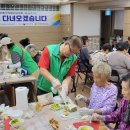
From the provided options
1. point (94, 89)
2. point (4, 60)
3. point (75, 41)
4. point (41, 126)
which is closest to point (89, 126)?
point (41, 126)

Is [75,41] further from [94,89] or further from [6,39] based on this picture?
[6,39]

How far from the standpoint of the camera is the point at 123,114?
2.10 meters

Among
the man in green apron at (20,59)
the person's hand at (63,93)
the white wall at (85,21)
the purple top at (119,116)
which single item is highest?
the white wall at (85,21)

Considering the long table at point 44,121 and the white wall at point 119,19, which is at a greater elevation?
the white wall at point 119,19

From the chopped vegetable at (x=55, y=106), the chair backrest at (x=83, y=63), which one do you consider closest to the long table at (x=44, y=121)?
the chopped vegetable at (x=55, y=106)

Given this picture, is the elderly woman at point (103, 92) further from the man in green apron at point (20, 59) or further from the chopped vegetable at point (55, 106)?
the man in green apron at point (20, 59)

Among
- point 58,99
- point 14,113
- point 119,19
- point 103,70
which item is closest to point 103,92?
point 103,70

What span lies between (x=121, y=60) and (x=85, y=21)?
4.29 metres

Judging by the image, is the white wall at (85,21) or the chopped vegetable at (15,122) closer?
the chopped vegetable at (15,122)

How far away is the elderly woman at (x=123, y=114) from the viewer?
190 cm

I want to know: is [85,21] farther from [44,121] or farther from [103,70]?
[44,121]

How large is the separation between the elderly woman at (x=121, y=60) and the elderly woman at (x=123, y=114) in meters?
2.19

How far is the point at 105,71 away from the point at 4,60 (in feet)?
10.5

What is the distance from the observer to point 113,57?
437cm
